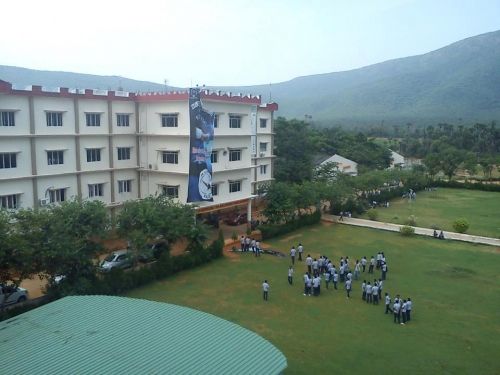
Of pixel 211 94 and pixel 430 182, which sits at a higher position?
pixel 211 94

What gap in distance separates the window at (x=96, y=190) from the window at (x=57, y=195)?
71.1 inches

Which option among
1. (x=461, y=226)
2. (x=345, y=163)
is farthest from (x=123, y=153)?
(x=345, y=163)

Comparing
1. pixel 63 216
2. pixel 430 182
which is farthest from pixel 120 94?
pixel 430 182

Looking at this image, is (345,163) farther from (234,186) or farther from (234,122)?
(234,122)

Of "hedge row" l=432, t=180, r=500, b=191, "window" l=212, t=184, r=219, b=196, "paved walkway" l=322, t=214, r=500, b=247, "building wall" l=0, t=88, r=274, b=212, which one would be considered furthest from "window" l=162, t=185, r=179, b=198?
"hedge row" l=432, t=180, r=500, b=191

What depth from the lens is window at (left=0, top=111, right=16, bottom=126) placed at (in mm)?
23423

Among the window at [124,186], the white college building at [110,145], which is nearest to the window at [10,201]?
the white college building at [110,145]

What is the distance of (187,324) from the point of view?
11.8 metres

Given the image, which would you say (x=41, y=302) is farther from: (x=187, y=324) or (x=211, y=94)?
(x=211, y=94)

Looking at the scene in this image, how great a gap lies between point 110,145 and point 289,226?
12260 mm

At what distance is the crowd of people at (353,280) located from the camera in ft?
56.8

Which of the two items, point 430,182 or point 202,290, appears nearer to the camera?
point 202,290

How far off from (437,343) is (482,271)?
990 cm

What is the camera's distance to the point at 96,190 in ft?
93.8
